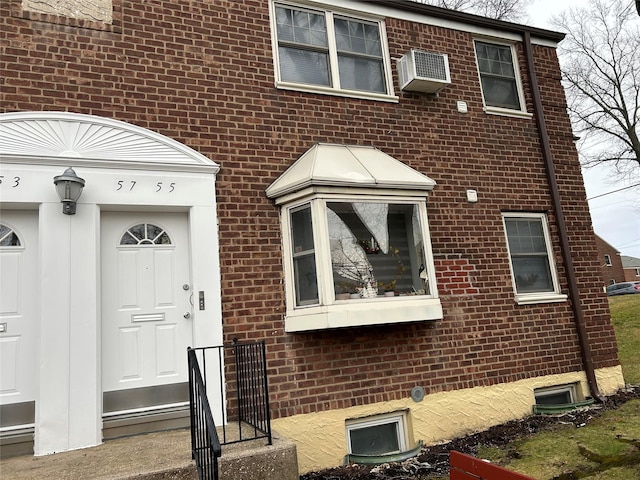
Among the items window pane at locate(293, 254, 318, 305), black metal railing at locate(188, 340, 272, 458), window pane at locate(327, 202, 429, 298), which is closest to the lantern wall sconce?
black metal railing at locate(188, 340, 272, 458)

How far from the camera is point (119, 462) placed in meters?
3.69

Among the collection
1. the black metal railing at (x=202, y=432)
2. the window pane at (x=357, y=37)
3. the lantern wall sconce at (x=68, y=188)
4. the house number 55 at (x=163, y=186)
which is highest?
the window pane at (x=357, y=37)

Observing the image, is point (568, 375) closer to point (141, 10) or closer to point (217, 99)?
point (217, 99)

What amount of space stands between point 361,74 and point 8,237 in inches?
181

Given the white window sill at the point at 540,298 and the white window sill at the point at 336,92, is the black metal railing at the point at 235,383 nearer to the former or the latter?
the white window sill at the point at 336,92

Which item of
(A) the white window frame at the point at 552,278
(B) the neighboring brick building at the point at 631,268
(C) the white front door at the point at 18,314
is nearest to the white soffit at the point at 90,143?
(C) the white front door at the point at 18,314

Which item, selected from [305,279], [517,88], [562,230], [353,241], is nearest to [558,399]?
[562,230]

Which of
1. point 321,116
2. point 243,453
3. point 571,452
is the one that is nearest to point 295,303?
point 243,453

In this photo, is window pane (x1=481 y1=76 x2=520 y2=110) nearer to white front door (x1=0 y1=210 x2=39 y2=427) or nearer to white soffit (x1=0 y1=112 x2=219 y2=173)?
white soffit (x1=0 y1=112 x2=219 y2=173)

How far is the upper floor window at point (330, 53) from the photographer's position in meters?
6.19

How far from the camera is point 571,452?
4898 millimetres

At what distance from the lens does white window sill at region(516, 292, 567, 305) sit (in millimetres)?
6574

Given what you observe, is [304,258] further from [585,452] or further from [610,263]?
[610,263]

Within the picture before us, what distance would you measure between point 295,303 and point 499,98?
4.69m
